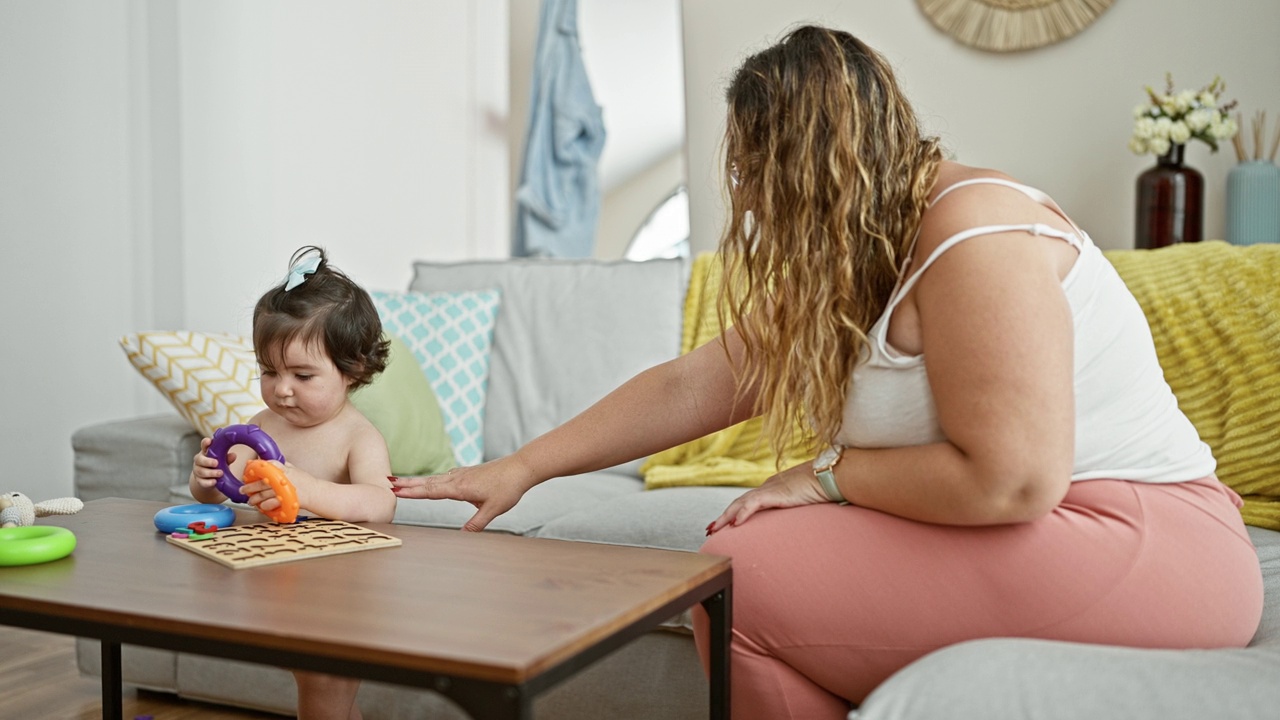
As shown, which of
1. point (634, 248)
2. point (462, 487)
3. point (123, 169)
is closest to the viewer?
point (462, 487)

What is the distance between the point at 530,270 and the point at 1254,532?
1613 mm

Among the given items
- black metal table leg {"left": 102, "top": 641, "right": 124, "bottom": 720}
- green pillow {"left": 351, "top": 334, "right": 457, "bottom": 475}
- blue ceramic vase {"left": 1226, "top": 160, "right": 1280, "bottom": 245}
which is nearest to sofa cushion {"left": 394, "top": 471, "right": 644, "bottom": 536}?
green pillow {"left": 351, "top": 334, "right": 457, "bottom": 475}

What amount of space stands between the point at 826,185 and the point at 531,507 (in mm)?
1068

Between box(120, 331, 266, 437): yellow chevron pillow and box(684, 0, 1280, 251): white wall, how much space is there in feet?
4.62

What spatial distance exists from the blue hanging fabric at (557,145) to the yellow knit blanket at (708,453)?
150 cm

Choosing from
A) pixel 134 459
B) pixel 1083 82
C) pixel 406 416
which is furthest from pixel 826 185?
pixel 1083 82

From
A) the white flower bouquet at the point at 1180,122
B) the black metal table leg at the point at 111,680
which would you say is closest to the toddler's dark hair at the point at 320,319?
the black metal table leg at the point at 111,680

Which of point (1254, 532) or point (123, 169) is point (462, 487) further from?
point (123, 169)

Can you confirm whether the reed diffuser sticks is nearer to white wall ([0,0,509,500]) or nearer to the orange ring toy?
the orange ring toy

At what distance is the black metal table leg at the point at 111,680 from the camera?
4.84ft

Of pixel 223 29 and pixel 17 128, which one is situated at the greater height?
pixel 223 29

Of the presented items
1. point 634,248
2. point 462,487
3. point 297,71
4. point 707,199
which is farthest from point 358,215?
point 462,487

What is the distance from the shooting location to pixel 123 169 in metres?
3.13

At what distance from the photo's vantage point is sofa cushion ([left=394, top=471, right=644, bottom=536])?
6.51 feet
